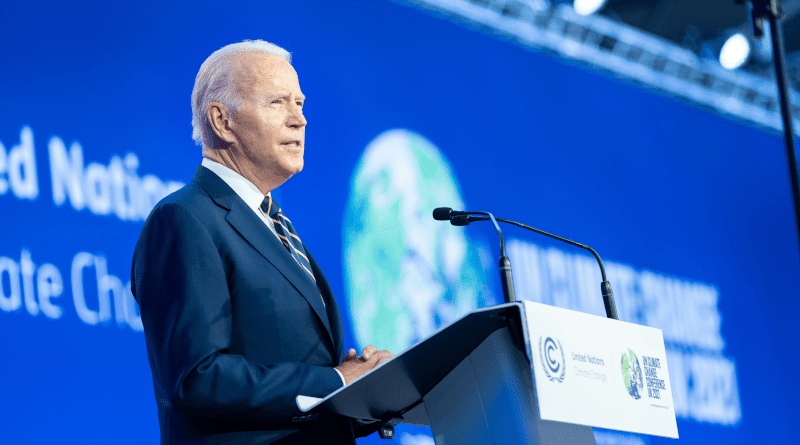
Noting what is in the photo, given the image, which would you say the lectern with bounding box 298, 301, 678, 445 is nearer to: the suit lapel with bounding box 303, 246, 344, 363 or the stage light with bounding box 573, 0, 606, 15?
the suit lapel with bounding box 303, 246, 344, 363

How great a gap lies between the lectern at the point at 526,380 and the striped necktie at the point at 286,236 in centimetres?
38

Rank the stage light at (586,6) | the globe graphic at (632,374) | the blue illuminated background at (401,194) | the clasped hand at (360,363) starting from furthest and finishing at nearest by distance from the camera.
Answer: the stage light at (586,6) → the blue illuminated background at (401,194) → the clasped hand at (360,363) → the globe graphic at (632,374)

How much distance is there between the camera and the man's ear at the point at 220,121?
2.00m

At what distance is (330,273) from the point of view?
12.7 ft

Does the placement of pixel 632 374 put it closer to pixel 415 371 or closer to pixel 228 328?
pixel 415 371

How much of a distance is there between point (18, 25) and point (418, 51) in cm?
212

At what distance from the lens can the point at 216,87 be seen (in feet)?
6.66

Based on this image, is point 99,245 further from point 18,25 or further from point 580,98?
point 580,98

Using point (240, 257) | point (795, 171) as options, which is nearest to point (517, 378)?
point (240, 257)

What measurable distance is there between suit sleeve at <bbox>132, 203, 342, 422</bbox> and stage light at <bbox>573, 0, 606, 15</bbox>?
443 cm

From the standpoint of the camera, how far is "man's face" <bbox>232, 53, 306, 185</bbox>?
6.52 ft

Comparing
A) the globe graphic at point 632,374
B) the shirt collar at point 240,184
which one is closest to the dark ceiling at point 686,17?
the shirt collar at point 240,184

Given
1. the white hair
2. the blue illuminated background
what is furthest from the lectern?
the blue illuminated background

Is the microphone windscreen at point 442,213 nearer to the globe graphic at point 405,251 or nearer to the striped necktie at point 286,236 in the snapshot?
the striped necktie at point 286,236
